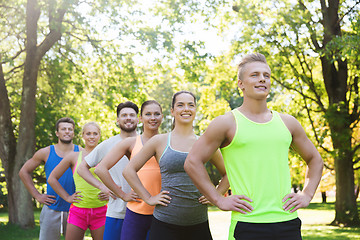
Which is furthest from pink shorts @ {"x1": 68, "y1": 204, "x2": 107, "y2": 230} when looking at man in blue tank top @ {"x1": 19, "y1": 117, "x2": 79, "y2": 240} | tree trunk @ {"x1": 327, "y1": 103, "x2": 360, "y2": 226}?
tree trunk @ {"x1": 327, "y1": 103, "x2": 360, "y2": 226}

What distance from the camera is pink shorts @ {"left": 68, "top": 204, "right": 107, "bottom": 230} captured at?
634 cm

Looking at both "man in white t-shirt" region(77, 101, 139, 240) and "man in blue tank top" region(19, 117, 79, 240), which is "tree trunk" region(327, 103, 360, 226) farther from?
"man in white t-shirt" region(77, 101, 139, 240)

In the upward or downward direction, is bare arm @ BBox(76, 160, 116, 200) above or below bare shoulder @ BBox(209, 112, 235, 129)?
below

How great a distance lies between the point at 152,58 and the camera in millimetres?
17766

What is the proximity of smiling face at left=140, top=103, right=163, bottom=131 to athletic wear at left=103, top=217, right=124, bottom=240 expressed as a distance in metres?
1.19

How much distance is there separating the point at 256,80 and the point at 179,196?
4.32 feet

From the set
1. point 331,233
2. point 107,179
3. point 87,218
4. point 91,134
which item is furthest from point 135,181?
point 331,233

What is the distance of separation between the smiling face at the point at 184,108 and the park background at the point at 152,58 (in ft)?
37.3

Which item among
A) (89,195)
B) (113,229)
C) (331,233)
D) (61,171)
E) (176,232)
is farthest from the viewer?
(331,233)

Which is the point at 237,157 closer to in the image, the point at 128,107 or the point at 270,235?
the point at 270,235

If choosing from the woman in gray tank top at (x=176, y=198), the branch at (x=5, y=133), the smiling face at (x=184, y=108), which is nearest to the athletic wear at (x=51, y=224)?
the woman in gray tank top at (x=176, y=198)

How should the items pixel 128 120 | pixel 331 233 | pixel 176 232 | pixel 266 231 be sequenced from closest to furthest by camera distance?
pixel 266 231 → pixel 176 232 → pixel 128 120 → pixel 331 233

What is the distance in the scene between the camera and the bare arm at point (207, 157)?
121 inches

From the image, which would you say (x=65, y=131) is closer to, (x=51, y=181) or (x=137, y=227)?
(x=51, y=181)
